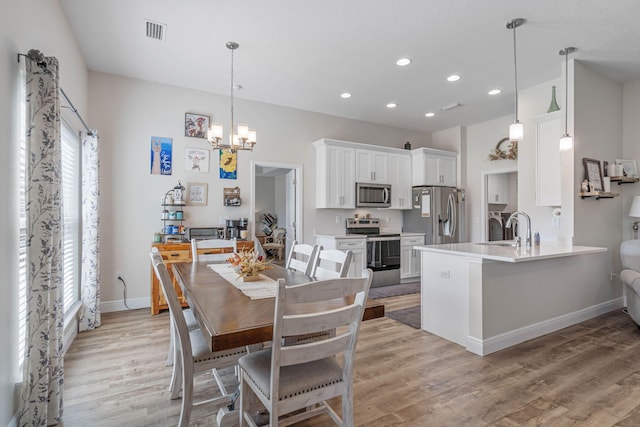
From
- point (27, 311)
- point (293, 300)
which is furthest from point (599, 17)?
point (27, 311)

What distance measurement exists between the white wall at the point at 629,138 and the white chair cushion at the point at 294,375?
16.4 ft

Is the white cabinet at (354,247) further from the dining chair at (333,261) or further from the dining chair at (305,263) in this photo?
the dining chair at (333,261)

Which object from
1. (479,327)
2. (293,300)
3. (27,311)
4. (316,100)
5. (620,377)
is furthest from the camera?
(316,100)

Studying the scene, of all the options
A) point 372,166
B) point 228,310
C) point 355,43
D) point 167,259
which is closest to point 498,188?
point 372,166

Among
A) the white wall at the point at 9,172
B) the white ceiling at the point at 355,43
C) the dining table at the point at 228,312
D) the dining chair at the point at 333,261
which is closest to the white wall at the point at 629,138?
the white ceiling at the point at 355,43

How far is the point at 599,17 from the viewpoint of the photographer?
2.88m

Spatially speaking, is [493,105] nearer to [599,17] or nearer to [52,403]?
[599,17]

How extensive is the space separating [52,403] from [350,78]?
4.17 metres

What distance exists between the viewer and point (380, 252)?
18.1 feet

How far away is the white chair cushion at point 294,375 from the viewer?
4.65 feet

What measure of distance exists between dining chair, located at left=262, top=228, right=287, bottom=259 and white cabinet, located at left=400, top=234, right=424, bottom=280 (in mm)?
3058

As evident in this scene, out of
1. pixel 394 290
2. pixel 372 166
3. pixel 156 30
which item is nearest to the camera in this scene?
pixel 156 30

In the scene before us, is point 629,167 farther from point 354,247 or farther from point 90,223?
point 90,223

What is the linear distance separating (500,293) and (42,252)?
3.45 meters
